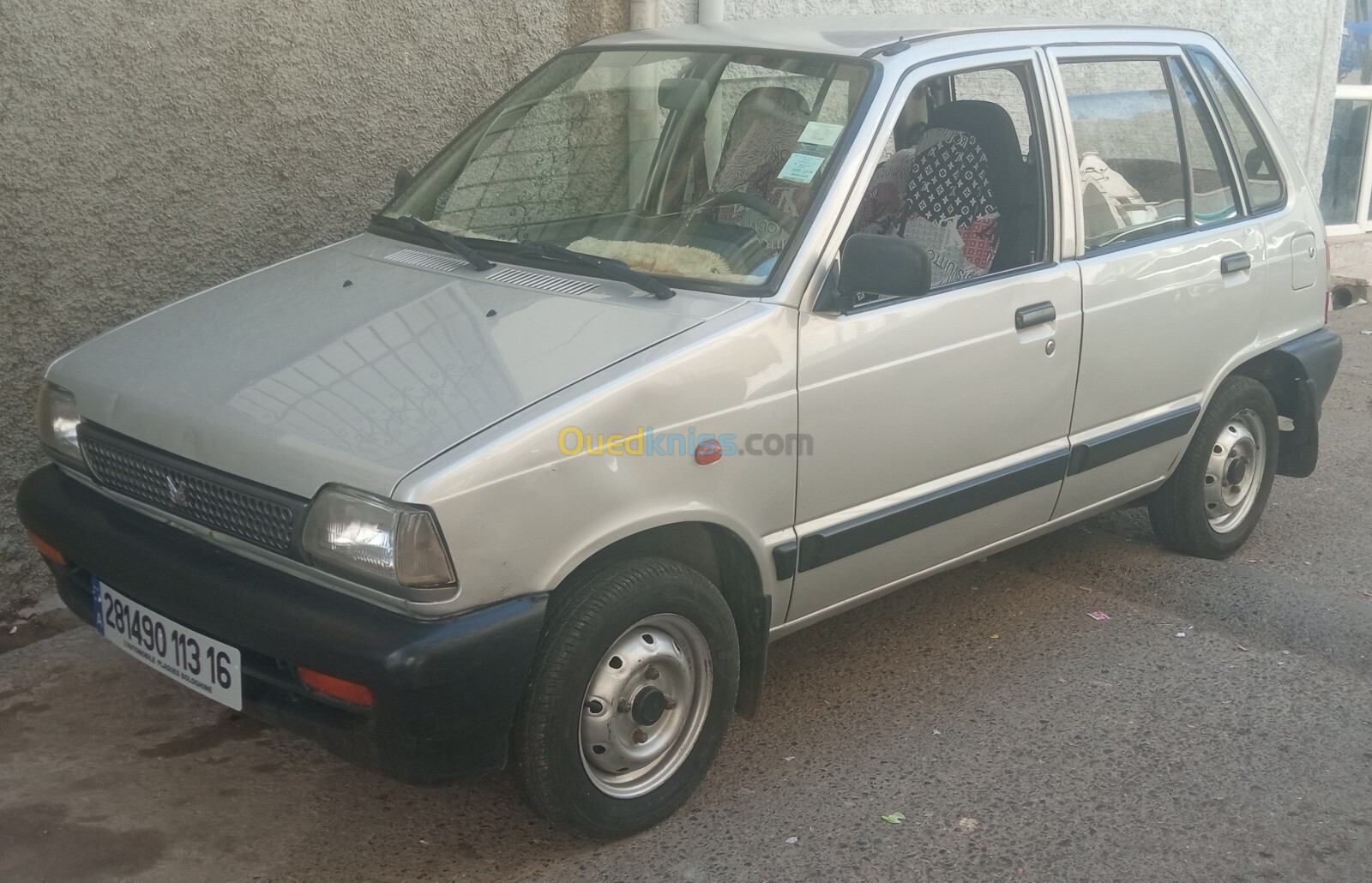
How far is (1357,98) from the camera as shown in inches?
441

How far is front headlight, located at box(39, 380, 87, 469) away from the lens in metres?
3.28

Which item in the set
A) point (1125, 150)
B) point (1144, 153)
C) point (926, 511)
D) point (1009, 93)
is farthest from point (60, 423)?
point (1144, 153)

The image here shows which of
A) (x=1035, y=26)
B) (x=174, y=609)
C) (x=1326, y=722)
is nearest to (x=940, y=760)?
(x=1326, y=722)

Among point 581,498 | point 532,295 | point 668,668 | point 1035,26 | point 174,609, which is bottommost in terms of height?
point 668,668

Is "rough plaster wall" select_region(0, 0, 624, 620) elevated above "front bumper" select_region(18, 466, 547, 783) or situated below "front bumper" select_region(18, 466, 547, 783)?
above

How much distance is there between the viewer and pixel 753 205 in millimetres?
3475

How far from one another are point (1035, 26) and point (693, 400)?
194 centimetres

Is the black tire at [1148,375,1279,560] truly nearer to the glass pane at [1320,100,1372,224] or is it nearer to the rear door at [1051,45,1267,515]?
the rear door at [1051,45,1267,515]

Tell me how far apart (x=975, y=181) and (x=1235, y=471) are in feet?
5.69

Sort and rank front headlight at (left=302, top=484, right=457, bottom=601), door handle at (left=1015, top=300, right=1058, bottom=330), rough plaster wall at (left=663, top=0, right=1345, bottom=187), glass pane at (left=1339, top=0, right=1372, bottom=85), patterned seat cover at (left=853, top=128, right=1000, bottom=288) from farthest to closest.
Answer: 1. glass pane at (left=1339, top=0, right=1372, bottom=85)
2. rough plaster wall at (left=663, top=0, right=1345, bottom=187)
3. patterned seat cover at (left=853, top=128, right=1000, bottom=288)
4. door handle at (left=1015, top=300, right=1058, bottom=330)
5. front headlight at (left=302, top=484, right=457, bottom=601)

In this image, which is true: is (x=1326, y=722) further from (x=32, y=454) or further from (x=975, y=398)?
(x=32, y=454)

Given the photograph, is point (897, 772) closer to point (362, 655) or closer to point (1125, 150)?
point (362, 655)

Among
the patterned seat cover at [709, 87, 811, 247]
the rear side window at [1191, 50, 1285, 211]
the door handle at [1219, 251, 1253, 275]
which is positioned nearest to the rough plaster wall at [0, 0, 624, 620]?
the patterned seat cover at [709, 87, 811, 247]

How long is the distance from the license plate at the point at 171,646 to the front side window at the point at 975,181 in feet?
7.20
